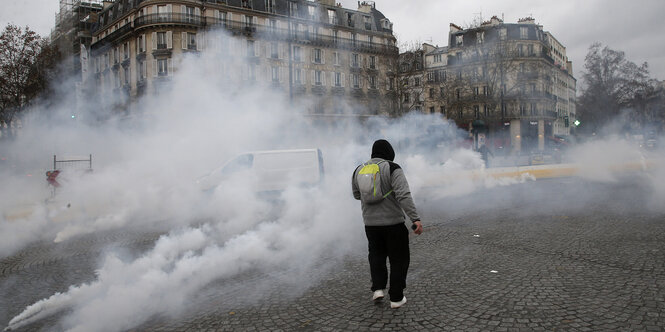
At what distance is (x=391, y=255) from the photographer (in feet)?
12.7

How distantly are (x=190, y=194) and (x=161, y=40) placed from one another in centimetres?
778

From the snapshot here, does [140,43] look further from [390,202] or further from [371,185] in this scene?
[390,202]

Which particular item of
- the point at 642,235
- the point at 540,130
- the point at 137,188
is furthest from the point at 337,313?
the point at 540,130

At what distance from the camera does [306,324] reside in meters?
3.53

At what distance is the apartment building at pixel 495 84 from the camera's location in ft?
107

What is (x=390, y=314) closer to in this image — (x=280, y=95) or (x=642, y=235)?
(x=642, y=235)

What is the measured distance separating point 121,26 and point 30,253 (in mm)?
14345

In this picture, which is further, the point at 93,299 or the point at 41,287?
the point at 41,287

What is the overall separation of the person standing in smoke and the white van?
7.32 m

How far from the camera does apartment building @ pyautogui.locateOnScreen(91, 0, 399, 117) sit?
14570 mm

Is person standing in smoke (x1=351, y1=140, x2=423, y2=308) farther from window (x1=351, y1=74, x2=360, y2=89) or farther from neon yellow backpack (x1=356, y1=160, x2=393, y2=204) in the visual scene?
window (x1=351, y1=74, x2=360, y2=89)

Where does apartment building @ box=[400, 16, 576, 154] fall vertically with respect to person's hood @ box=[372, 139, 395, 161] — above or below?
above

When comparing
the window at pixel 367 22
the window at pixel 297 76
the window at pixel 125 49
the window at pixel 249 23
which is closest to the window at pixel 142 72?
the window at pixel 125 49

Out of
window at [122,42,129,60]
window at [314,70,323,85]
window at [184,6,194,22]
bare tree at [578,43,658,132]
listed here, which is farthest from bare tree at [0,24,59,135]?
bare tree at [578,43,658,132]
